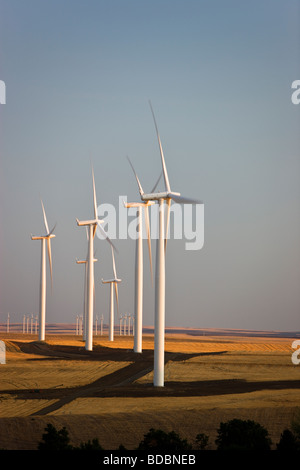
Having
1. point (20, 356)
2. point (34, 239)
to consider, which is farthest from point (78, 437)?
point (34, 239)

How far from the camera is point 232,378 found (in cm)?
6419

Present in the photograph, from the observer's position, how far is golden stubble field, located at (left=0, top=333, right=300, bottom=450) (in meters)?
35.9

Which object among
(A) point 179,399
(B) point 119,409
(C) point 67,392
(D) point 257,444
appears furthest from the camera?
(C) point 67,392

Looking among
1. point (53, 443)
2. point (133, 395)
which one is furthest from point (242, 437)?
point (133, 395)

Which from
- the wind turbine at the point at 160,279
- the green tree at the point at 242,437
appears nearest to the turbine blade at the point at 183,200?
the wind turbine at the point at 160,279

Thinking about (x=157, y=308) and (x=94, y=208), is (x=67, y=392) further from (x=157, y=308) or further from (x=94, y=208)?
(x=94, y=208)

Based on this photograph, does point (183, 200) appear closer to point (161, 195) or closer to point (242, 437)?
point (161, 195)

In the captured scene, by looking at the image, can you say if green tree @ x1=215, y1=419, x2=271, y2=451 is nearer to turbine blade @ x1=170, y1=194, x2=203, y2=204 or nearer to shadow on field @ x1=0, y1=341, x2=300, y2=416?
shadow on field @ x1=0, y1=341, x2=300, y2=416

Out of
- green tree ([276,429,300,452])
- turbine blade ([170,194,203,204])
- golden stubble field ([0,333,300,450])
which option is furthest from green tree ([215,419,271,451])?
turbine blade ([170,194,203,204])

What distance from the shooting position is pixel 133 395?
164ft

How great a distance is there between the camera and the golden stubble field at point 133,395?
118ft

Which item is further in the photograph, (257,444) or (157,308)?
(157,308)

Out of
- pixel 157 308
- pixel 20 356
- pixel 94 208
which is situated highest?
pixel 94 208
